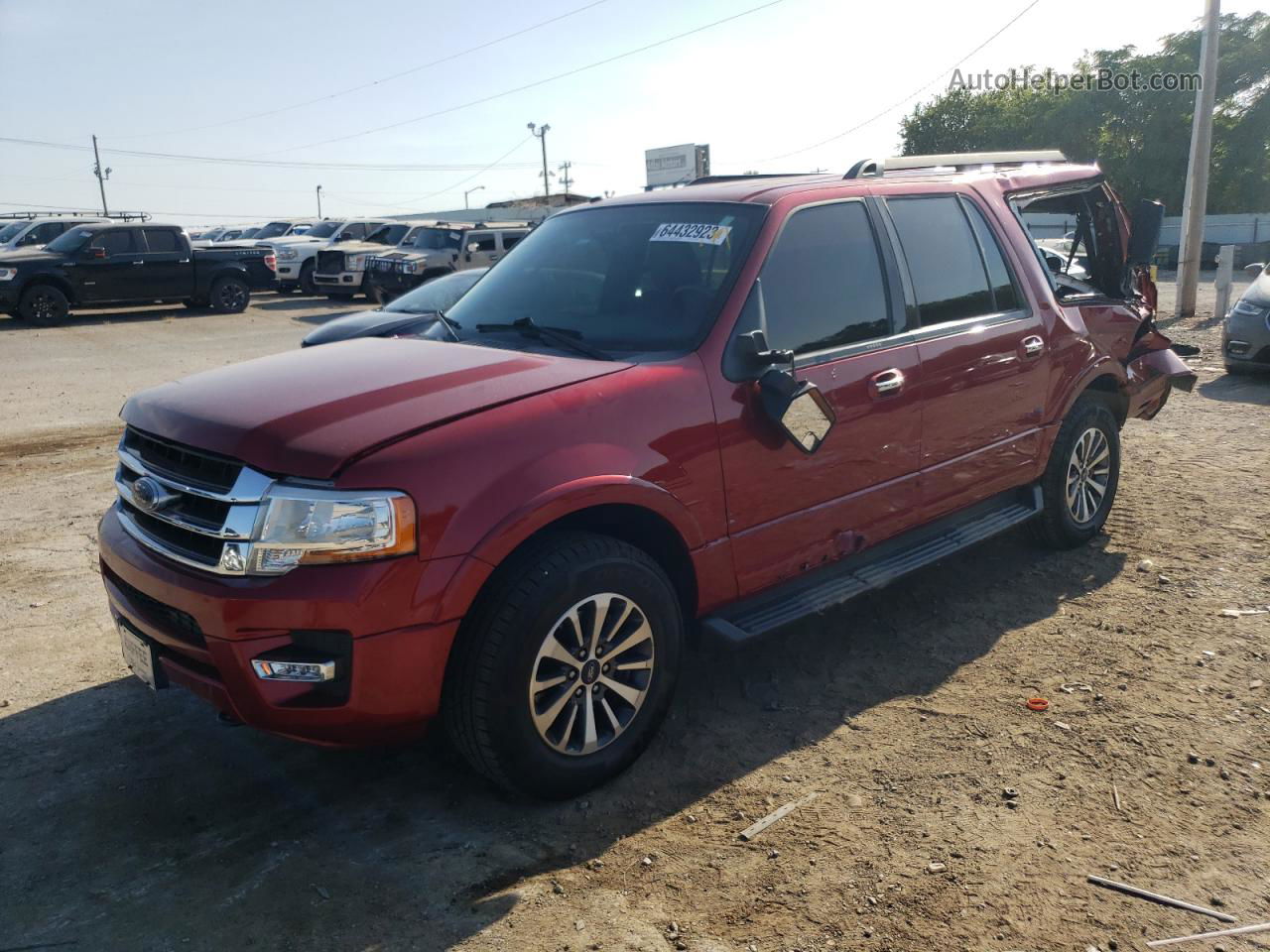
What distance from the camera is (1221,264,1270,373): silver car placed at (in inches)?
411

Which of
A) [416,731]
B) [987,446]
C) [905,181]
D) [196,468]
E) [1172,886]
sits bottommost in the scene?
[1172,886]

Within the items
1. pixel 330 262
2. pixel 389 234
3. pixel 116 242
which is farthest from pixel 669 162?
pixel 116 242

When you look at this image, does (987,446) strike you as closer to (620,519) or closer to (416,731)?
(620,519)

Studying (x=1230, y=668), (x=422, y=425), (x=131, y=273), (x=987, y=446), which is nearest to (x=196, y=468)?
(x=422, y=425)

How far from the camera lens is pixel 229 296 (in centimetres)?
2194

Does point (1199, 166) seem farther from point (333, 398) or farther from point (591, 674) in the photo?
point (333, 398)

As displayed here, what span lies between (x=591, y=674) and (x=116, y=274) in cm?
1988

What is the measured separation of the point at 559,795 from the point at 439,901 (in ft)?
1.80

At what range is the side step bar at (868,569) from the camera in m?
3.79

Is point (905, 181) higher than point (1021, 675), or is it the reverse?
point (905, 181)

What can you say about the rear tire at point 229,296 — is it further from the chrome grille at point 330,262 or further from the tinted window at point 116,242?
the chrome grille at point 330,262

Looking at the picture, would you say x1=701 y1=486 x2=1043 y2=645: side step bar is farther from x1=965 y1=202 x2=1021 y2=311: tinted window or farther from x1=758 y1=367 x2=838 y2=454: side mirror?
x1=965 y1=202 x2=1021 y2=311: tinted window

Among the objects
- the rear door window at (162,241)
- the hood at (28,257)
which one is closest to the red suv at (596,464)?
the hood at (28,257)

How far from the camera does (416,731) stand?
10.2 ft
